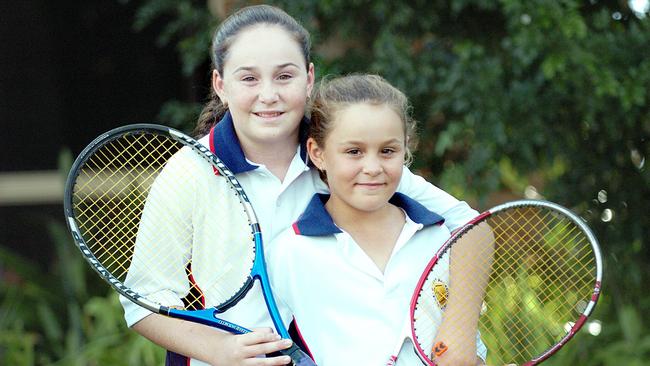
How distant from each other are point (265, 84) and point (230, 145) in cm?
19

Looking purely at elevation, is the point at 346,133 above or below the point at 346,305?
above

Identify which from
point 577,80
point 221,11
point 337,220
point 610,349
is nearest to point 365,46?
point 221,11

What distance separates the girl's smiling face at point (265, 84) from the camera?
2.99m

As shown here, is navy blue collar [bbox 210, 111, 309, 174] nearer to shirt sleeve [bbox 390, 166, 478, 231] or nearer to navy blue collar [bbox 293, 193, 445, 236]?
navy blue collar [bbox 293, 193, 445, 236]

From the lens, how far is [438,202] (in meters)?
3.17

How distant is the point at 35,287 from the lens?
18.9 feet

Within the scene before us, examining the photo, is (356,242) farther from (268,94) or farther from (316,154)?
(268,94)

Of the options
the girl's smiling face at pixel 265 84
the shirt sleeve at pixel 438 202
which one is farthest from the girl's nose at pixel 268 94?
the shirt sleeve at pixel 438 202

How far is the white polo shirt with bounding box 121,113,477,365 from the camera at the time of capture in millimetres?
3025

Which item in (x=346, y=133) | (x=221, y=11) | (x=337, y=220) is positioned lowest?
(x=337, y=220)

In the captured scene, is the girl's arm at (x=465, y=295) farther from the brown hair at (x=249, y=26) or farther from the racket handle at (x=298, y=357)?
the brown hair at (x=249, y=26)

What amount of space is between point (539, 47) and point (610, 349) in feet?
4.43

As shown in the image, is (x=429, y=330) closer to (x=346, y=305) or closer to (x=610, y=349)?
(x=346, y=305)

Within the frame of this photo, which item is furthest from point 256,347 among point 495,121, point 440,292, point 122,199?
point 495,121
